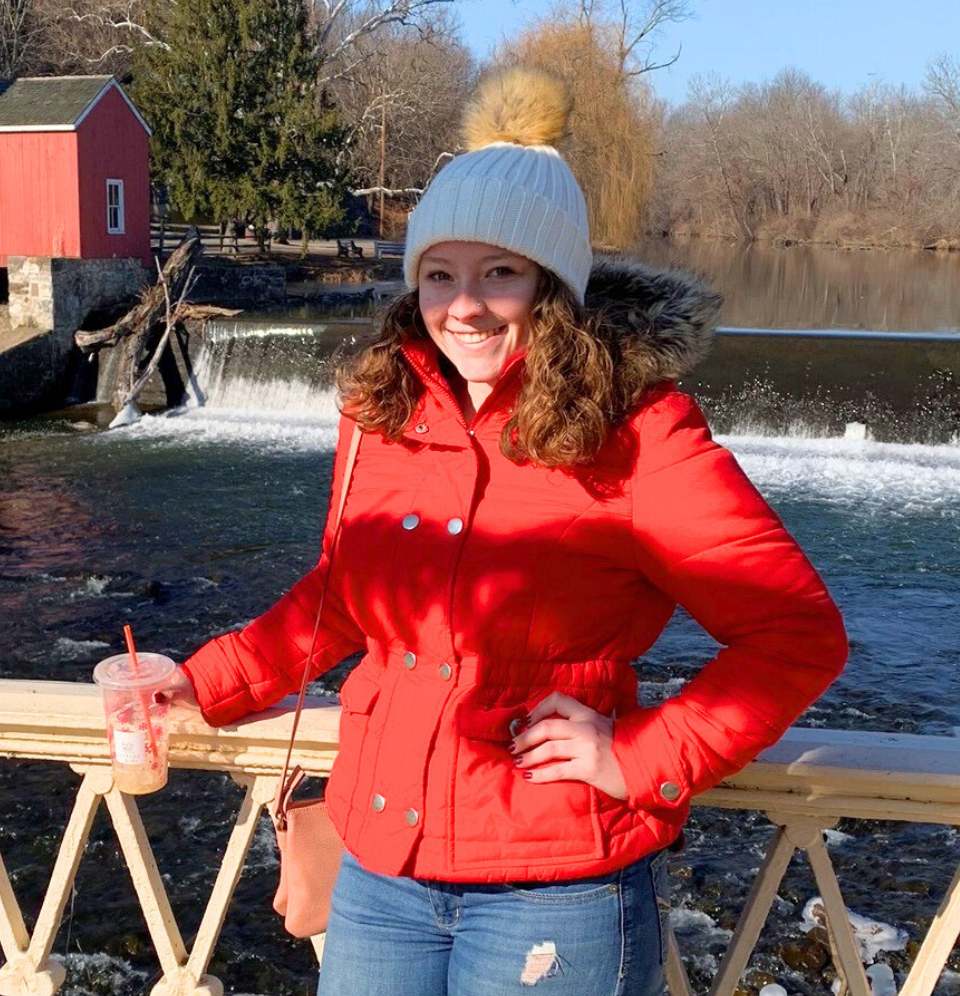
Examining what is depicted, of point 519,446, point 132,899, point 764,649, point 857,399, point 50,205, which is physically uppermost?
point 50,205

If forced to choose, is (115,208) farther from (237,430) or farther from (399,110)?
(399,110)

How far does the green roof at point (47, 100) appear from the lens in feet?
64.6

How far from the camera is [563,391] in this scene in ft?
5.54

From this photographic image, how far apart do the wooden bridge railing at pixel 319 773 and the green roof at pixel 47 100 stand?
1968 cm

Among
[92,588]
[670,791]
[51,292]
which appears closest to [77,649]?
[92,588]

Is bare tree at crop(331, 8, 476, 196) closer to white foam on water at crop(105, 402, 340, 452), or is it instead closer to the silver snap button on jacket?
white foam on water at crop(105, 402, 340, 452)

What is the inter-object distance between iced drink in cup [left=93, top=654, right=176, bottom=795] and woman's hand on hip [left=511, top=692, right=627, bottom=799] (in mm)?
687

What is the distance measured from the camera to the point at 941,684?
7.34 m

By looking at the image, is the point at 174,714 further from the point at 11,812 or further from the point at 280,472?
the point at 280,472

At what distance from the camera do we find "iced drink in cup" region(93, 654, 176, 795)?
1935 millimetres

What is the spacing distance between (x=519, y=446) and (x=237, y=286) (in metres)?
22.9

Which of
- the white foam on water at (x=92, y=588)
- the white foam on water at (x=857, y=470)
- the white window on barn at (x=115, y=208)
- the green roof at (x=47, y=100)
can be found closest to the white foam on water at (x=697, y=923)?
the white foam on water at (x=92, y=588)

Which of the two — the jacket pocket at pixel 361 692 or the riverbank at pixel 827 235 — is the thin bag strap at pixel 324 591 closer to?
the jacket pocket at pixel 361 692

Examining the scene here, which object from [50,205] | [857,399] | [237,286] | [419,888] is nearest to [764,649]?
[419,888]
